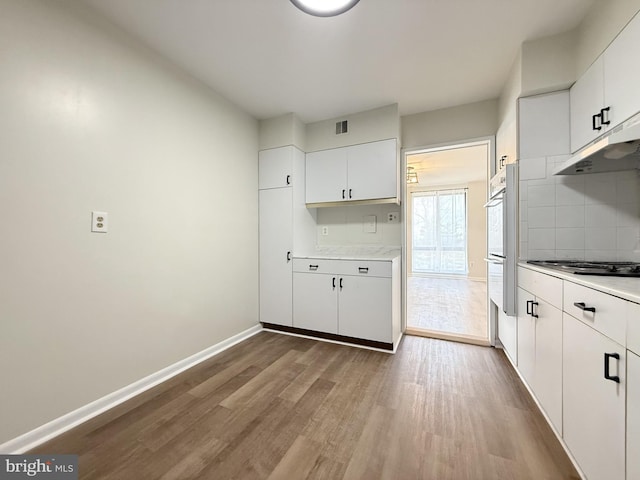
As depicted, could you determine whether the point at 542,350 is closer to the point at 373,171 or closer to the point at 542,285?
the point at 542,285

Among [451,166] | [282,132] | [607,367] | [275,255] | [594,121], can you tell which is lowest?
[607,367]

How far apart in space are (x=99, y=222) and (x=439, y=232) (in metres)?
7.19

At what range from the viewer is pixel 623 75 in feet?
4.57

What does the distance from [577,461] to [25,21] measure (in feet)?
11.2

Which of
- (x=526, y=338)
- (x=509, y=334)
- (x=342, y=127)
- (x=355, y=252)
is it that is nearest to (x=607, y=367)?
(x=526, y=338)

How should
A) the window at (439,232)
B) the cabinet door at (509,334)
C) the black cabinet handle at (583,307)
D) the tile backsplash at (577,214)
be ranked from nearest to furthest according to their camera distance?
the black cabinet handle at (583,307) < the tile backsplash at (577,214) < the cabinet door at (509,334) < the window at (439,232)

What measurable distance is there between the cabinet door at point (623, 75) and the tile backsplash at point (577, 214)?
49 cm

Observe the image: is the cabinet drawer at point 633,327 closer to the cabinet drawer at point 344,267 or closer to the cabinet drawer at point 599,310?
the cabinet drawer at point 599,310

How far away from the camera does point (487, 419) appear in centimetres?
158

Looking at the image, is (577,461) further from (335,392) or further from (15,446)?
(15,446)

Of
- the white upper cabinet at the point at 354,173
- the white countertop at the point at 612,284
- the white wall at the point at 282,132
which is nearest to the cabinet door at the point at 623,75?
the white countertop at the point at 612,284

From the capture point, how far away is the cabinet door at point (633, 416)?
833 mm

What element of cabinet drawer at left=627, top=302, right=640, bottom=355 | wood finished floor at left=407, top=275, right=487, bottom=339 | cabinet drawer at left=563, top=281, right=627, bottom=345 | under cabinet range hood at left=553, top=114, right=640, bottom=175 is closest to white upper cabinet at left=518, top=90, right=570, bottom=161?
under cabinet range hood at left=553, top=114, right=640, bottom=175

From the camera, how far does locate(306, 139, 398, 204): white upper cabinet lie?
2785mm
